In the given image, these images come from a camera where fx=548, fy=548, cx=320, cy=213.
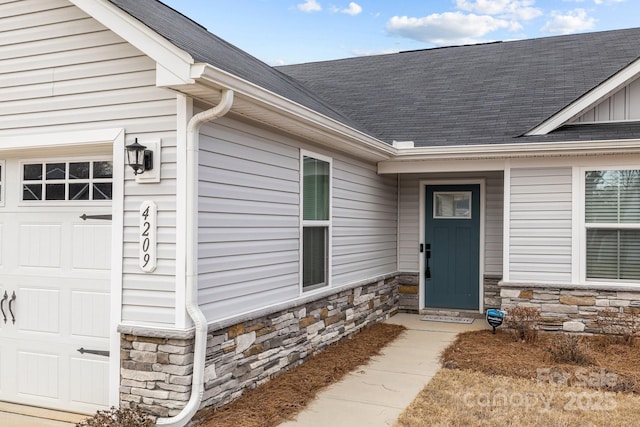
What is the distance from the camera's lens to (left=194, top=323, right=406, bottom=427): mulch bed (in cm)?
418

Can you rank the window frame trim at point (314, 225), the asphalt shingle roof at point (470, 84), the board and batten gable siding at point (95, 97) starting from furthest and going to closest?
the asphalt shingle roof at point (470, 84), the window frame trim at point (314, 225), the board and batten gable siding at point (95, 97)

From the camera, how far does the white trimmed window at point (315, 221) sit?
5918mm

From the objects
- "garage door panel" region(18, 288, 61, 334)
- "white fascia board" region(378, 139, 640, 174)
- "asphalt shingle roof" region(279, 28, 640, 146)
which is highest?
"asphalt shingle roof" region(279, 28, 640, 146)

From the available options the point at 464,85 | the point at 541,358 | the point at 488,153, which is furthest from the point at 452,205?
the point at 541,358

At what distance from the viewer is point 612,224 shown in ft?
22.5

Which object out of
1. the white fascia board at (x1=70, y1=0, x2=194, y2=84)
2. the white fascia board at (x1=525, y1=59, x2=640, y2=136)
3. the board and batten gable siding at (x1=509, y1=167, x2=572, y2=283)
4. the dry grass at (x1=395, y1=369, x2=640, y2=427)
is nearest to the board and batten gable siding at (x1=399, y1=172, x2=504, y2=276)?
the board and batten gable siding at (x1=509, y1=167, x2=572, y2=283)

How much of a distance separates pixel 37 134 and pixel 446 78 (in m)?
7.79

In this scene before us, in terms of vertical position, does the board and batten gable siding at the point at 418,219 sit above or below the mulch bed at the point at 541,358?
above

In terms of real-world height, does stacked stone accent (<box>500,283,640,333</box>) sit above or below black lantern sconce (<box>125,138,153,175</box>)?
below

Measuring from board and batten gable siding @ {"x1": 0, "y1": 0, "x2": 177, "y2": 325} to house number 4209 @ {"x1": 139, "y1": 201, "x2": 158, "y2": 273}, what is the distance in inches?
1.8

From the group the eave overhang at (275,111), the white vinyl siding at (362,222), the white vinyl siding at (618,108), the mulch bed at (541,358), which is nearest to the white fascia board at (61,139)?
the eave overhang at (275,111)

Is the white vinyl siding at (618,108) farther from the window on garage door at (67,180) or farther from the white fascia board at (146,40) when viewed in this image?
the window on garage door at (67,180)

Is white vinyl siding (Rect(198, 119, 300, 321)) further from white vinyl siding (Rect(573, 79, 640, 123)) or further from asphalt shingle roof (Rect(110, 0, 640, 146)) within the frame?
white vinyl siding (Rect(573, 79, 640, 123))

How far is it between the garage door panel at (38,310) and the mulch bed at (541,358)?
3.84 m
